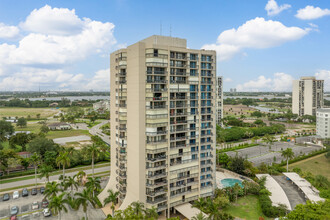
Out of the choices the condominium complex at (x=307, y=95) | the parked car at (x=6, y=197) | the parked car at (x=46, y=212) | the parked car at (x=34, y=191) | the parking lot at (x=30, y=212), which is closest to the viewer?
the parked car at (x=46, y=212)

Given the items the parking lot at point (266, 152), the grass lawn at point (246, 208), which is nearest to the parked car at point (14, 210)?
the grass lawn at point (246, 208)

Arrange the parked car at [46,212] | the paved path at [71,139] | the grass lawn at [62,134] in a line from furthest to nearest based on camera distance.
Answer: the grass lawn at [62,134], the paved path at [71,139], the parked car at [46,212]

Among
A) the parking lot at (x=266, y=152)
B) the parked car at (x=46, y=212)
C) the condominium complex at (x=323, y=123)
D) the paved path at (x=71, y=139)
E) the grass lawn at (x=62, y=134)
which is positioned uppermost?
the condominium complex at (x=323, y=123)

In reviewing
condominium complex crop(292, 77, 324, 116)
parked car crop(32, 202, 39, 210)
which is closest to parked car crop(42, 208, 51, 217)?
parked car crop(32, 202, 39, 210)

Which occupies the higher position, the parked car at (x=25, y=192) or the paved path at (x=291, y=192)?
the parked car at (x=25, y=192)

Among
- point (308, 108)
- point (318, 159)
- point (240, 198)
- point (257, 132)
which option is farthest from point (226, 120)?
point (240, 198)

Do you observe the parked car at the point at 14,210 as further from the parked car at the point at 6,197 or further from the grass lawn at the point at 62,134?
the grass lawn at the point at 62,134

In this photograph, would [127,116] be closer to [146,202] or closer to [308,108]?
[146,202]
